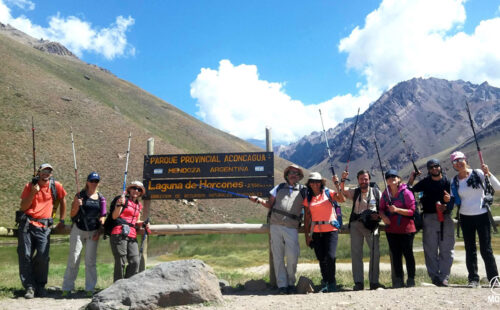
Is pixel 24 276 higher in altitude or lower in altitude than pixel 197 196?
lower

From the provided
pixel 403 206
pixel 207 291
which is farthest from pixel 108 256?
pixel 403 206

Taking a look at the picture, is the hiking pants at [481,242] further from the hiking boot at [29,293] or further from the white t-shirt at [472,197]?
the hiking boot at [29,293]

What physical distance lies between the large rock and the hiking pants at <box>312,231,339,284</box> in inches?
72.0

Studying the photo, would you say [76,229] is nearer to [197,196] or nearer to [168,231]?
A: [168,231]

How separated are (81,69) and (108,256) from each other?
309 ft

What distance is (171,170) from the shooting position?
8211 mm

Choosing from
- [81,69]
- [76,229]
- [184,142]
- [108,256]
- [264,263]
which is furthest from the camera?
[81,69]

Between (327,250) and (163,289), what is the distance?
107 inches

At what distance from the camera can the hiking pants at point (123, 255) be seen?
20.8 feet

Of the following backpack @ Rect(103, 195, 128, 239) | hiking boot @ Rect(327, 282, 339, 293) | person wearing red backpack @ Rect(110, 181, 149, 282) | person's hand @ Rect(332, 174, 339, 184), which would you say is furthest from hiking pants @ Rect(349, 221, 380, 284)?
backpack @ Rect(103, 195, 128, 239)

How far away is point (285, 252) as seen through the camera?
6.30 m

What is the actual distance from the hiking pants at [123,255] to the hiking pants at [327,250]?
328 cm

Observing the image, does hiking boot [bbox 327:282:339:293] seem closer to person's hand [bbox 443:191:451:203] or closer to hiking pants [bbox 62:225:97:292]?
person's hand [bbox 443:191:451:203]

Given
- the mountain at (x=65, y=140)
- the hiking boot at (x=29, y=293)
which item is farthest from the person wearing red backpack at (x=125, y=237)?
the mountain at (x=65, y=140)
